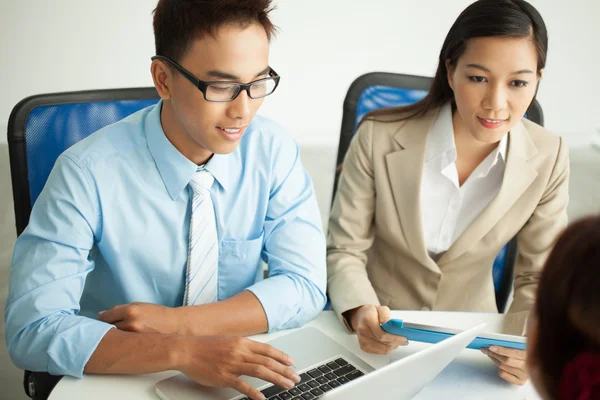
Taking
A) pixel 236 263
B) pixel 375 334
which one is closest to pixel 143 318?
pixel 236 263

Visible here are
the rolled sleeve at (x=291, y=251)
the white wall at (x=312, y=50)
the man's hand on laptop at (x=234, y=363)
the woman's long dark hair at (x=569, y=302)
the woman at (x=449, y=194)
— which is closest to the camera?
the woman's long dark hair at (x=569, y=302)

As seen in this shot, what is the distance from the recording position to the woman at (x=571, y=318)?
0.61 m

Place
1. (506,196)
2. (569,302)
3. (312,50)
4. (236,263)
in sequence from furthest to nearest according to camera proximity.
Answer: (312,50), (506,196), (236,263), (569,302)

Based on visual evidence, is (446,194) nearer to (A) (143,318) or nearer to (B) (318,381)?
(B) (318,381)

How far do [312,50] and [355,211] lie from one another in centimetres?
210

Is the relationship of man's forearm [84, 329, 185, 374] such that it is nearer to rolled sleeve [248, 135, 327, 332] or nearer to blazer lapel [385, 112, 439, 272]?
rolled sleeve [248, 135, 327, 332]

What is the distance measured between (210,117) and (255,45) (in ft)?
0.58

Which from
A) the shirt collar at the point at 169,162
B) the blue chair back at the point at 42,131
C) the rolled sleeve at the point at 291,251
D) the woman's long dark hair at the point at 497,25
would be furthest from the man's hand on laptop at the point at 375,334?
the blue chair back at the point at 42,131

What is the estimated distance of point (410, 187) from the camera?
1.71 metres

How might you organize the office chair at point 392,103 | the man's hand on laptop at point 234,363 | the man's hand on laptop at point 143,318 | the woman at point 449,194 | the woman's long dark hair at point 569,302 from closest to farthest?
the woman's long dark hair at point 569,302 < the man's hand on laptop at point 234,363 < the man's hand on laptop at point 143,318 < the woman at point 449,194 < the office chair at point 392,103

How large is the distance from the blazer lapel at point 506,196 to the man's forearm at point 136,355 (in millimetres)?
853

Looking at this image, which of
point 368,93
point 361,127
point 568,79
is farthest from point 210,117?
point 568,79

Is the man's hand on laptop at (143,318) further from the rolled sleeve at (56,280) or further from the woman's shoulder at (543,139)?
the woman's shoulder at (543,139)

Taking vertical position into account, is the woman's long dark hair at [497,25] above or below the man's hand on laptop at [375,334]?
above
